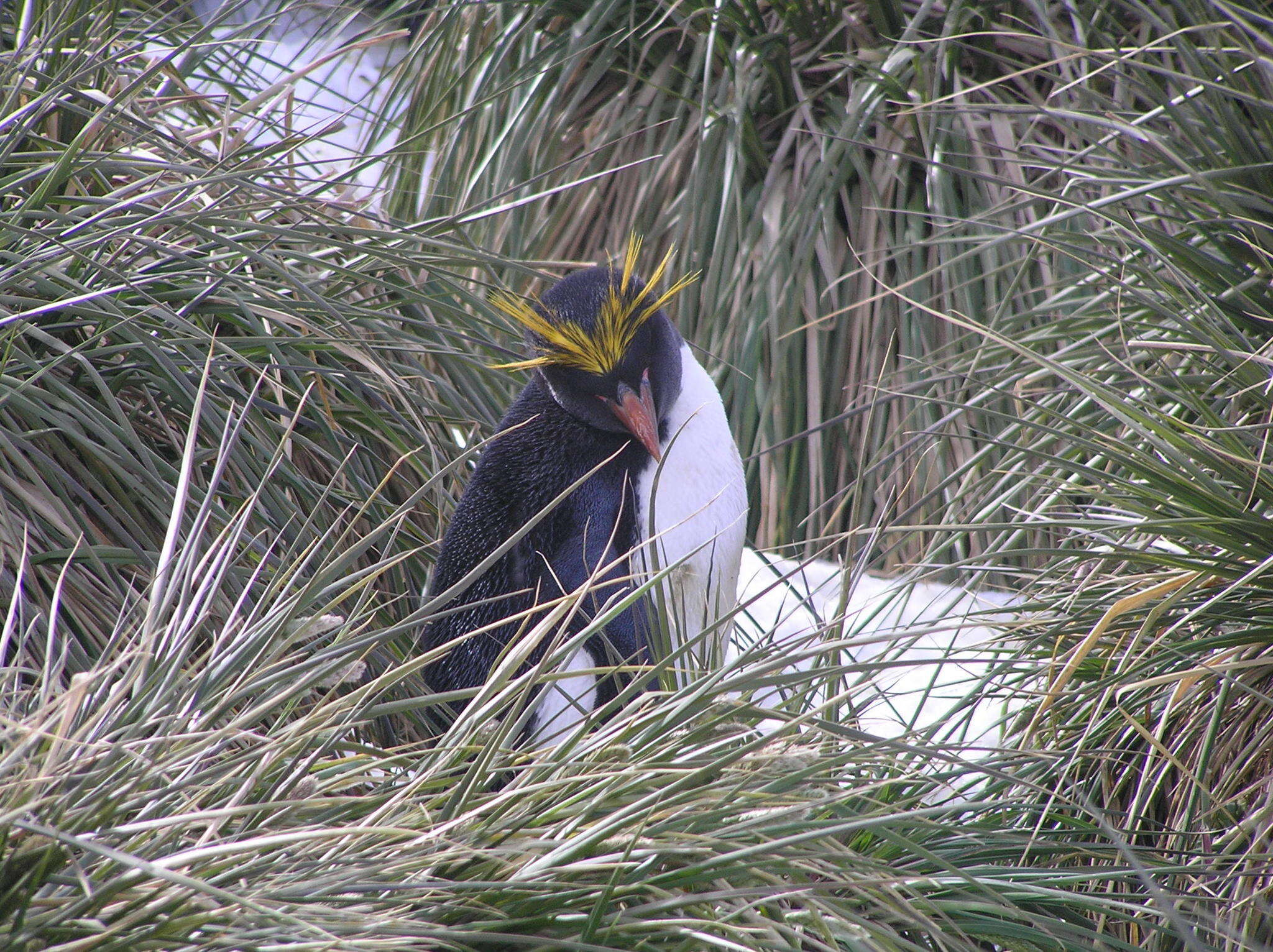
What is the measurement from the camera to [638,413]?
155 cm

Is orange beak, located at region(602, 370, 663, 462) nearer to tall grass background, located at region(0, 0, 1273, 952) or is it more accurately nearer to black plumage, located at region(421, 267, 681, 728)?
black plumage, located at region(421, 267, 681, 728)

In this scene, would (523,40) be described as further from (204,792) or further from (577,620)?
(204,792)

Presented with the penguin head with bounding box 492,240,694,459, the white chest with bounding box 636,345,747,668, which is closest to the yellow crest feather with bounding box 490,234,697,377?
the penguin head with bounding box 492,240,694,459

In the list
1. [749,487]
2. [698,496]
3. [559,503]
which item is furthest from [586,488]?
[749,487]

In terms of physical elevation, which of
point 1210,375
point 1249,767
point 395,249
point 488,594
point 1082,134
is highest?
point 1082,134

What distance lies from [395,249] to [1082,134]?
1.11 metres

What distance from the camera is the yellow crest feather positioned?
156 centimetres

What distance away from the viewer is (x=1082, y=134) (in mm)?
1914

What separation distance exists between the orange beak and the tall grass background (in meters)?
0.25

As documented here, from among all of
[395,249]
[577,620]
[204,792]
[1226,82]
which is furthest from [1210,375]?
[204,792]

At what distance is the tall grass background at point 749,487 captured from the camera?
84cm

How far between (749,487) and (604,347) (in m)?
1.24

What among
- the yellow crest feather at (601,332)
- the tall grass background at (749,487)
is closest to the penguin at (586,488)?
the yellow crest feather at (601,332)

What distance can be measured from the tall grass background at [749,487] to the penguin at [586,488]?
13 centimetres
